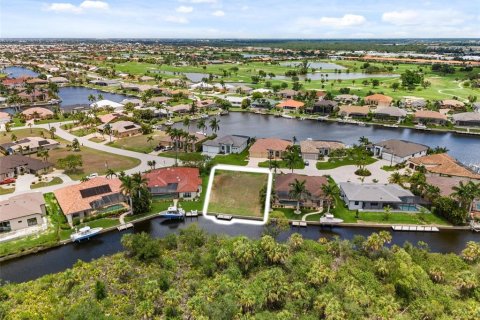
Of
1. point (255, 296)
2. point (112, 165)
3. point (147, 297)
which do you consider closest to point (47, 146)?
point (112, 165)

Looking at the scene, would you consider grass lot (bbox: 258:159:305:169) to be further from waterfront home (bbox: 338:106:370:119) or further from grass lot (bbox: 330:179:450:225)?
waterfront home (bbox: 338:106:370:119)

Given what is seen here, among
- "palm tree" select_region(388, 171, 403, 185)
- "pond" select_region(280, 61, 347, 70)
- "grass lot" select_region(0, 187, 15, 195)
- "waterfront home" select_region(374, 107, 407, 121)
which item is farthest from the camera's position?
"pond" select_region(280, 61, 347, 70)

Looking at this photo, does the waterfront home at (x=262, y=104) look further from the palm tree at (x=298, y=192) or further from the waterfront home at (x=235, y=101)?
the palm tree at (x=298, y=192)

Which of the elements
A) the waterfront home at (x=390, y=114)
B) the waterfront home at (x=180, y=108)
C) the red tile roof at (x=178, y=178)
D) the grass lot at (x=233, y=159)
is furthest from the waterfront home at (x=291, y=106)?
the red tile roof at (x=178, y=178)

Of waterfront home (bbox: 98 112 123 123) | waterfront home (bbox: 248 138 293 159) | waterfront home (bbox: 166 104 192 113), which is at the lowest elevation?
waterfront home (bbox: 248 138 293 159)

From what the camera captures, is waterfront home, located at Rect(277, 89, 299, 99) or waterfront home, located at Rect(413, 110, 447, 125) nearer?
waterfront home, located at Rect(413, 110, 447, 125)

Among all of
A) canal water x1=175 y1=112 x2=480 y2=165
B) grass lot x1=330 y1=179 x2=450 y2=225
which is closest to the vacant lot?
grass lot x1=330 y1=179 x2=450 y2=225

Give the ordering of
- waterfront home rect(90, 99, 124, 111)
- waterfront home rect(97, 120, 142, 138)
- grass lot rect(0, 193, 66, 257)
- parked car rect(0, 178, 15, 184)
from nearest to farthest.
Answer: grass lot rect(0, 193, 66, 257)
parked car rect(0, 178, 15, 184)
waterfront home rect(97, 120, 142, 138)
waterfront home rect(90, 99, 124, 111)
